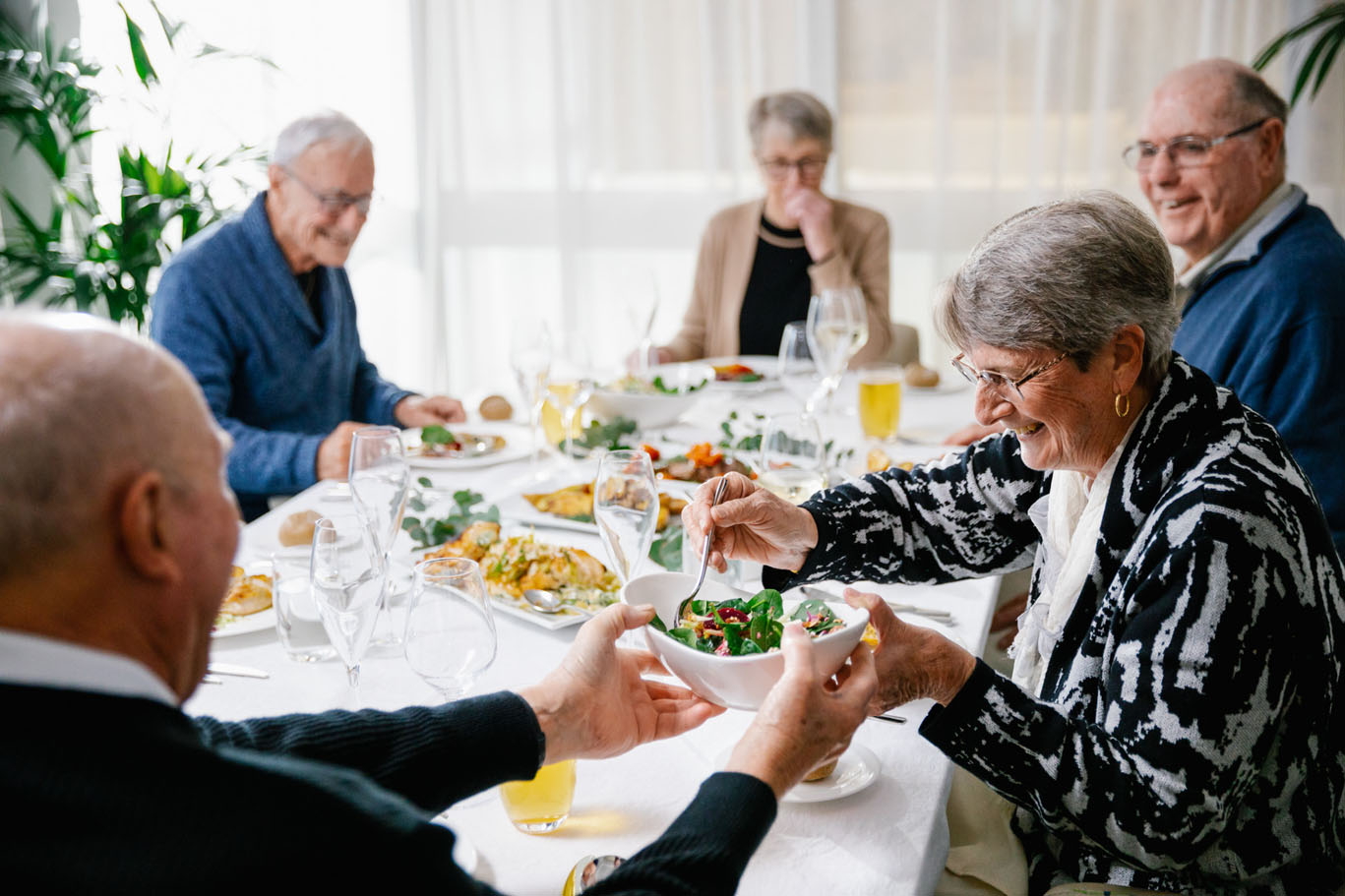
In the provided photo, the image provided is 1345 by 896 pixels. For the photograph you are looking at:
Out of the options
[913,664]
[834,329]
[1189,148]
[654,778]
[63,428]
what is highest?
[1189,148]

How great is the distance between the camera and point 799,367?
2646 mm

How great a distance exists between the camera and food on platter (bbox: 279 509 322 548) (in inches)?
72.1

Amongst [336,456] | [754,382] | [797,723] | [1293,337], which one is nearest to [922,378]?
[754,382]

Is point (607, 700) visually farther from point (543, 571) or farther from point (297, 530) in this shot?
point (297, 530)

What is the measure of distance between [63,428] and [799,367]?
2085 millimetres

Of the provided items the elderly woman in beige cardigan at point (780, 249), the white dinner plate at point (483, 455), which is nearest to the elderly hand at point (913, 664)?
the white dinner plate at point (483, 455)

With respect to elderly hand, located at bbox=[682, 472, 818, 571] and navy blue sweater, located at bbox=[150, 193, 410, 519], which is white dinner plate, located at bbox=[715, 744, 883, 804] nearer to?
elderly hand, located at bbox=[682, 472, 818, 571]

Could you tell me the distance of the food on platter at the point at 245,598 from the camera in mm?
1573

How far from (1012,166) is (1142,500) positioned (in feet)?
12.2

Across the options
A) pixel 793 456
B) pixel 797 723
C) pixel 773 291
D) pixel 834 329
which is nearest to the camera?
pixel 797 723

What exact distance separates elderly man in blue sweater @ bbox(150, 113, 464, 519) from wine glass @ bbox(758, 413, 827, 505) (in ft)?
3.44

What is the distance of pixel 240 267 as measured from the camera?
8.80ft

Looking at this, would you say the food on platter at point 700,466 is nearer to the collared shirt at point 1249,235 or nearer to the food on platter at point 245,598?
the food on platter at point 245,598

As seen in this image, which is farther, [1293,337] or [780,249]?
[780,249]
